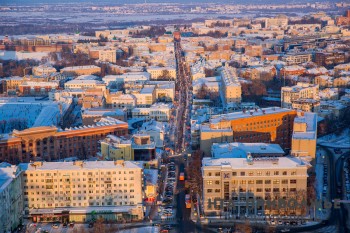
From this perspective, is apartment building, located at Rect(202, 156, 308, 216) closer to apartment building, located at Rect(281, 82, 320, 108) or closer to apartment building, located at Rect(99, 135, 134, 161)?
apartment building, located at Rect(99, 135, 134, 161)

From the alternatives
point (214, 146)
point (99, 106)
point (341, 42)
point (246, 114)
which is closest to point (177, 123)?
point (99, 106)

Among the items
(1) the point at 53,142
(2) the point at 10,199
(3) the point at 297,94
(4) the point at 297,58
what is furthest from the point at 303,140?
(4) the point at 297,58

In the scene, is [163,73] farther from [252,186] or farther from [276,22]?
[276,22]

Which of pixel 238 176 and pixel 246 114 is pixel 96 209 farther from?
pixel 246 114

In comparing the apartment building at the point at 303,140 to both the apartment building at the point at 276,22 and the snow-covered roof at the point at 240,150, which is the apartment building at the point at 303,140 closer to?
the snow-covered roof at the point at 240,150

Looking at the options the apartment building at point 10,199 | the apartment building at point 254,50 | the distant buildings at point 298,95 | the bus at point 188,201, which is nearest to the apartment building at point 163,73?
the distant buildings at point 298,95

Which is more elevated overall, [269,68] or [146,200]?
[269,68]
